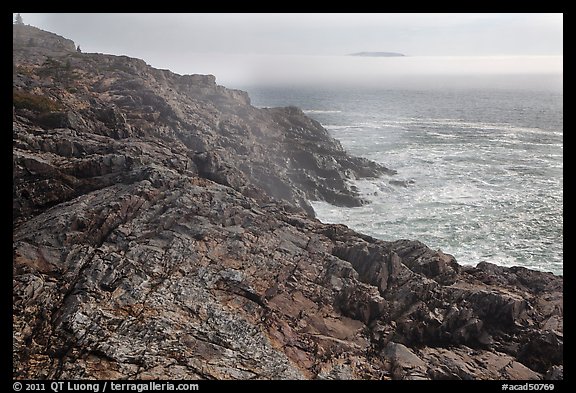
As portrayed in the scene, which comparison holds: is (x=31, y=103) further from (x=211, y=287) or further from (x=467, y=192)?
(x=467, y=192)

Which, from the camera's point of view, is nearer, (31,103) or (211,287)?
(211,287)

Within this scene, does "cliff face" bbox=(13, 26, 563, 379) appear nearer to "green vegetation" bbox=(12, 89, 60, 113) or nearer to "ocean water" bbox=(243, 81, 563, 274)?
"green vegetation" bbox=(12, 89, 60, 113)

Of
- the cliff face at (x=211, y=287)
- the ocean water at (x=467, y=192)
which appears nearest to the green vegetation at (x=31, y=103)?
the cliff face at (x=211, y=287)

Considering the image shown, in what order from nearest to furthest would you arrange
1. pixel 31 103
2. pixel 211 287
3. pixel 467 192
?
pixel 211 287
pixel 31 103
pixel 467 192

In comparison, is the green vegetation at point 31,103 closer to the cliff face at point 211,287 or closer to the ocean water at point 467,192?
the cliff face at point 211,287

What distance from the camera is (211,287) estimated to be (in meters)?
17.3

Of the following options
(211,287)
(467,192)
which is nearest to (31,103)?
(211,287)

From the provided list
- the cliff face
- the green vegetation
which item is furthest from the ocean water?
the green vegetation

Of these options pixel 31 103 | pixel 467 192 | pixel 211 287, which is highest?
pixel 31 103

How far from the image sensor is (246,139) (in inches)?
1932

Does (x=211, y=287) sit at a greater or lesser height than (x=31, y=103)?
lesser

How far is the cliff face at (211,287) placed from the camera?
14.3 meters

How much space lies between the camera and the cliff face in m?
14.3
